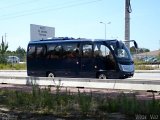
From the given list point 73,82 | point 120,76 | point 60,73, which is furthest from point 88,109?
point 60,73

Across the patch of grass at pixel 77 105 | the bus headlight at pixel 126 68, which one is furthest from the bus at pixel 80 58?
the patch of grass at pixel 77 105

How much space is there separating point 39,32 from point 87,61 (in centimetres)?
3863

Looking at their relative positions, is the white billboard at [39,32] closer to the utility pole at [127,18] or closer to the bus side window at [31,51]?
the utility pole at [127,18]

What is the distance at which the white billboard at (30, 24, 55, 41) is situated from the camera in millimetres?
61431

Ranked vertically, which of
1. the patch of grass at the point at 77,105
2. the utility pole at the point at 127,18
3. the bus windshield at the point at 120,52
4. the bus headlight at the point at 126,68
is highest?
the utility pole at the point at 127,18

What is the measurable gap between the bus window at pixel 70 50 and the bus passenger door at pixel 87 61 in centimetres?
51

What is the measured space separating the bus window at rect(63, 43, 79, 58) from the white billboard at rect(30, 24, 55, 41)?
34292 mm

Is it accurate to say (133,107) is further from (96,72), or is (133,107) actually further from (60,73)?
(60,73)

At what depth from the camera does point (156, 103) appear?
10203mm

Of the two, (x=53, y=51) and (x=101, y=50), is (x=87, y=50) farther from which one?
(x=53, y=51)

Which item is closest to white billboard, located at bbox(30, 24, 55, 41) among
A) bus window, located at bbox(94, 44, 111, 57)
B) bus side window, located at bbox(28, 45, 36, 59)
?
bus side window, located at bbox(28, 45, 36, 59)

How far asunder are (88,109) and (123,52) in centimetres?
1496

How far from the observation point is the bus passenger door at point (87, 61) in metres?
24.7

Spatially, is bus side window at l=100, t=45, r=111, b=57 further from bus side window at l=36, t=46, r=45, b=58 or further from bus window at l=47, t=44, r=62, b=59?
bus side window at l=36, t=46, r=45, b=58
